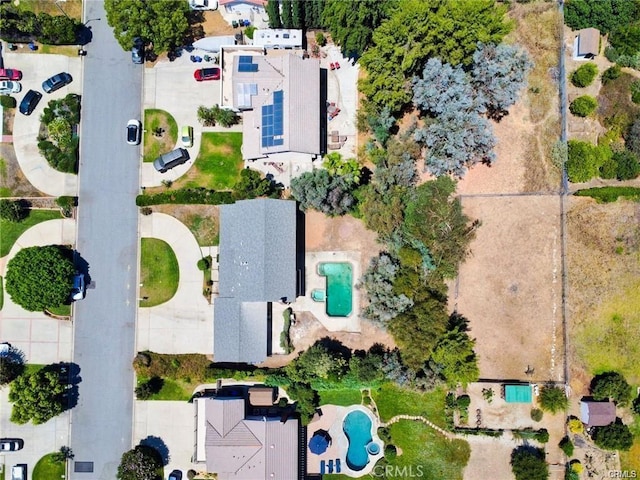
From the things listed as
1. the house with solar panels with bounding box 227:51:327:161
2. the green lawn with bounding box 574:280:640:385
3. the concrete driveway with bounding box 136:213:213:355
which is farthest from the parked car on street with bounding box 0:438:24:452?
the green lawn with bounding box 574:280:640:385

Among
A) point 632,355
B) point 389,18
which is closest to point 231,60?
point 389,18

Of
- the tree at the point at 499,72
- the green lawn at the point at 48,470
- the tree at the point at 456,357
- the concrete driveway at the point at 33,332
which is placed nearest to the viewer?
the tree at the point at 456,357

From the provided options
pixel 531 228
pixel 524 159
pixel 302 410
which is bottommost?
pixel 302 410

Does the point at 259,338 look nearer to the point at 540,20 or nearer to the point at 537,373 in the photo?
the point at 537,373

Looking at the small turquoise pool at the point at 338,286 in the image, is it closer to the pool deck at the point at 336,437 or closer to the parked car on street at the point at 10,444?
the pool deck at the point at 336,437

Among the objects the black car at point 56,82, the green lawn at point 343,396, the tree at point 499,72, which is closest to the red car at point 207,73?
→ the black car at point 56,82

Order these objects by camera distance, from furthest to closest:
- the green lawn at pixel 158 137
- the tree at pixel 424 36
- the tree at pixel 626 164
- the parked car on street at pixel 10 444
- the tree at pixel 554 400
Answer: the green lawn at pixel 158 137, the parked car on street at pixel 10 444, the tree at pixel 626 164, the tree at pixel 554 400, the tree at pixel 424 36

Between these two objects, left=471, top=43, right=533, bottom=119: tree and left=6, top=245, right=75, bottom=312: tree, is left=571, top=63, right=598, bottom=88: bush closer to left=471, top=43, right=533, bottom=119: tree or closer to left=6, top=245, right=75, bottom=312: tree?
left=471, top=43, right=533, bottom=119: tree
